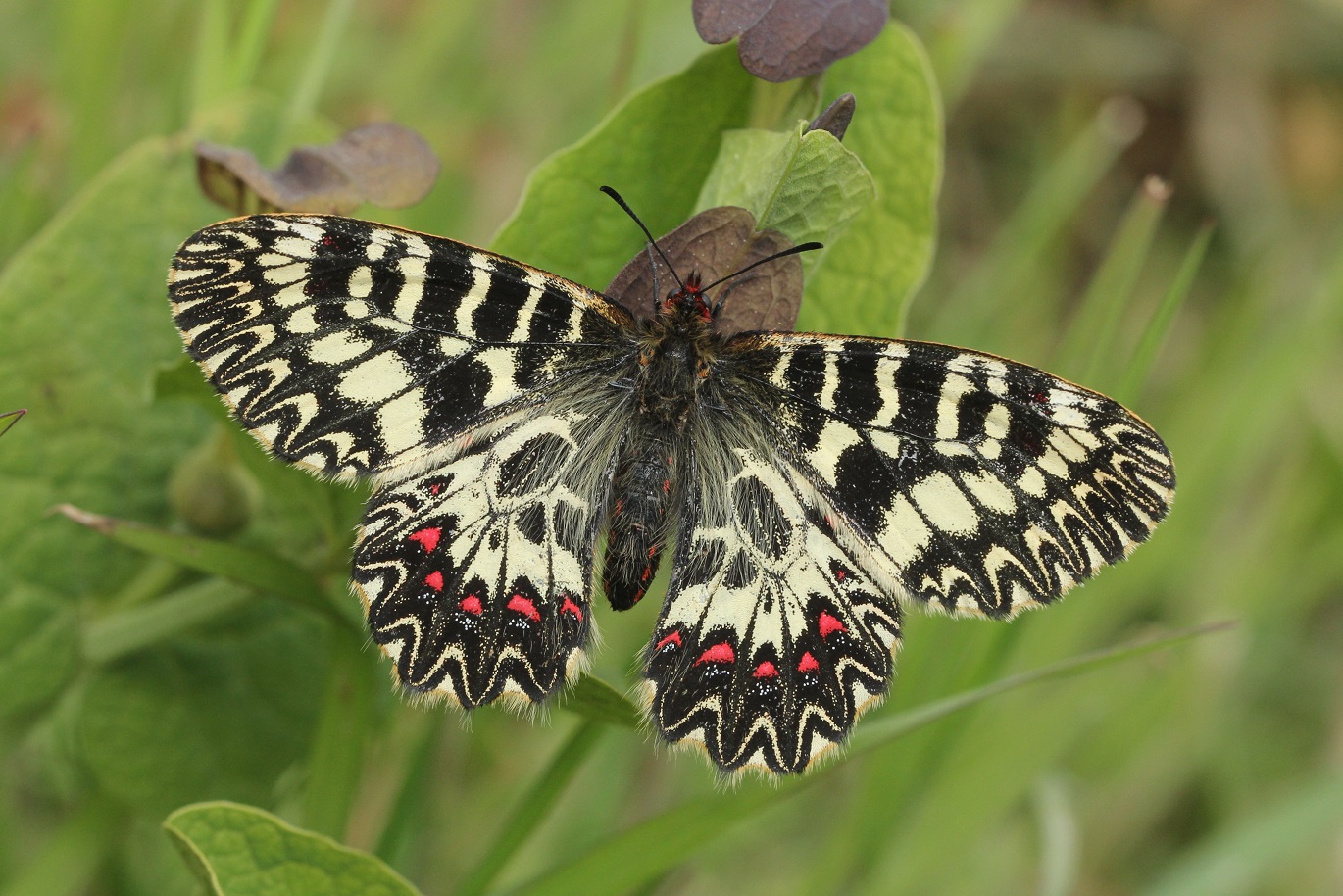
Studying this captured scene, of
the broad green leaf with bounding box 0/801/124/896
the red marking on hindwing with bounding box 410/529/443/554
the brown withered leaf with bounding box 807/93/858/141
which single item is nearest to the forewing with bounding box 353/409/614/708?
the red marking on hindwing with bounding box 410/529/443/554

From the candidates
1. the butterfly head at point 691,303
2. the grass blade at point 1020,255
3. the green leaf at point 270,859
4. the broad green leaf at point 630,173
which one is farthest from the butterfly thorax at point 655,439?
the grass blade at point 1020,255

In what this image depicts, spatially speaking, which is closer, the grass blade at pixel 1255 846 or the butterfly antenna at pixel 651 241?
the butterfly antenna at pixel 651 241

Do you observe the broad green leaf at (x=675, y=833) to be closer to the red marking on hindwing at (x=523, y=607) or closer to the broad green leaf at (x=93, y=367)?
the red marking on hindwing at (x=523, y=607)

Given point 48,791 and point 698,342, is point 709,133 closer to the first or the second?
point 698,342

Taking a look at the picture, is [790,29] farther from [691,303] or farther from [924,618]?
[924,618]

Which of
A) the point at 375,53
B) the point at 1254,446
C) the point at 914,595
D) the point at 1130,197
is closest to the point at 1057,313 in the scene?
the point at 1130,197

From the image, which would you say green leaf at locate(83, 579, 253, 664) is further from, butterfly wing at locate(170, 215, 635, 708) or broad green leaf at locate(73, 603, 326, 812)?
butterfly wing at locate(170, 215, 635, 708)
